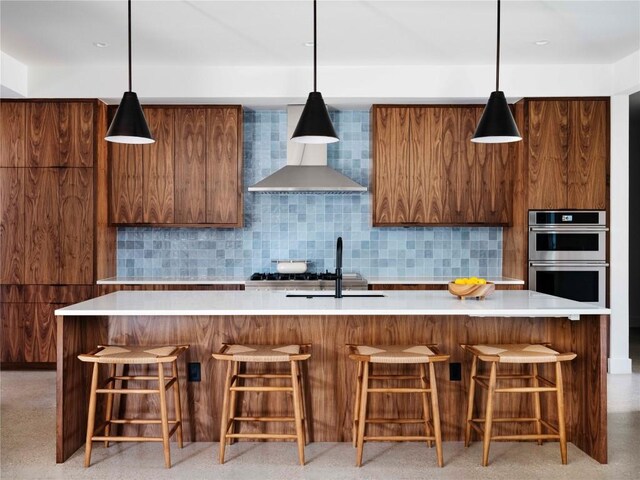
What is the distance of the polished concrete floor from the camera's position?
9.92 feet

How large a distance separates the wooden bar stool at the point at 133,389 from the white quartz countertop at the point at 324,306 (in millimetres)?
231

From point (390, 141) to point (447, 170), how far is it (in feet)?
1.86

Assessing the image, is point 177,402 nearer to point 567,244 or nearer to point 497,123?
point 497,123

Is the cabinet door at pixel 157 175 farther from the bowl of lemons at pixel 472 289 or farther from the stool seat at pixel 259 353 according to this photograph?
the bowl of lemons at pixel 472 289

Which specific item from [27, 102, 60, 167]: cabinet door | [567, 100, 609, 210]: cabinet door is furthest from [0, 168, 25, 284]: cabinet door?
[567, 100, 609, 210]: cabinet door

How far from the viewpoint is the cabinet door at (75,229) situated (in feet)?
17.4

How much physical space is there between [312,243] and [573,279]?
2.34 metres

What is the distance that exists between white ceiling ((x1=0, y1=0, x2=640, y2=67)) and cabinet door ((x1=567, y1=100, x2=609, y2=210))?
1.31ft

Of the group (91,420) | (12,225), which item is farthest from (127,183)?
(91,420)

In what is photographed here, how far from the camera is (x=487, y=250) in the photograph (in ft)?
19.2

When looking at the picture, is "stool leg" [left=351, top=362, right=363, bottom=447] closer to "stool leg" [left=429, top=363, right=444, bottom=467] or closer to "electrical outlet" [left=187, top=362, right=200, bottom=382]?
"stool leg" [left=429, top=363, right=444, bottom=467]

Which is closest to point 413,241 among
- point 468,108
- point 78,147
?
point 468,108

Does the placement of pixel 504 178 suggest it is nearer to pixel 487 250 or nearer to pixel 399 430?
pixel 487 250

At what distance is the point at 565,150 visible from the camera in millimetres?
5234
